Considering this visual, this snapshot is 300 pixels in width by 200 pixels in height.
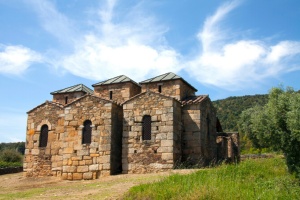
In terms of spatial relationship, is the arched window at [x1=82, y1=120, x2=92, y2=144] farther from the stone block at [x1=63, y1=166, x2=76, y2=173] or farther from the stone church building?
the stone block at [x1=63, y1=166, x2=76, y2=173]

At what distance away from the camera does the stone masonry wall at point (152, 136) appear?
16438mm

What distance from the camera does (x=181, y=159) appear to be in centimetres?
1755

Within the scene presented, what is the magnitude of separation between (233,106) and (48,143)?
178 ft

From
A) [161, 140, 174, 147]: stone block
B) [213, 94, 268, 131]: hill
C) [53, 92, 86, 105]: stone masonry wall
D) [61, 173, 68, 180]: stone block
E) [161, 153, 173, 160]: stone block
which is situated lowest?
[61, 173, 68, 180]: stone block

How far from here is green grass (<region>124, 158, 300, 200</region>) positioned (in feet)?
28.2

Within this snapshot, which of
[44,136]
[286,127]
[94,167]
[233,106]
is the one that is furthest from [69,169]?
[233,106]

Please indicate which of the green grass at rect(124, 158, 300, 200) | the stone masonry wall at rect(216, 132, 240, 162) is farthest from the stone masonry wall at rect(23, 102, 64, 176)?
the stone masonry wall at rect(216, 132, 240, 162)

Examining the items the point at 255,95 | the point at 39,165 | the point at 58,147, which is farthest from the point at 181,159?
the point at 255,95

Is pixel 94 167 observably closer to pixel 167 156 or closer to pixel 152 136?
pixel 152 136

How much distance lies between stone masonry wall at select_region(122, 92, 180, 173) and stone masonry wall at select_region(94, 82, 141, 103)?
3.15m

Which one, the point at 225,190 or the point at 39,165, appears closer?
the point at 225,190

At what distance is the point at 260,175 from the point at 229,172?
1.42 m

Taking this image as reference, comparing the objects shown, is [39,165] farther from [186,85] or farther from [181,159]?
[186,85]

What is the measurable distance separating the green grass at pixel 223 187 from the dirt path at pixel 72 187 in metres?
1.36
